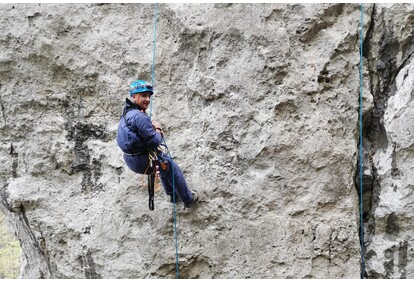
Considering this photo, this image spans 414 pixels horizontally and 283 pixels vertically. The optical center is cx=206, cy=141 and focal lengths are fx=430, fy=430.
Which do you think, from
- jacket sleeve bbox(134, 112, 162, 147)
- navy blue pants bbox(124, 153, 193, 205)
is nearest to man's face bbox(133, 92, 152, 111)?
Result: jacket sleeve bbox(134, 112, 162, 147)

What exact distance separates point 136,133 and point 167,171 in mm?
525

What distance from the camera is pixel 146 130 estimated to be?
157 inches

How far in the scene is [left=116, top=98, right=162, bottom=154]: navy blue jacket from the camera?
4012 mm

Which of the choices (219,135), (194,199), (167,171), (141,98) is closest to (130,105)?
(141,98)

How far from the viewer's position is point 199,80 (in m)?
4.76

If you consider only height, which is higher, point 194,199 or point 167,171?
point 167,171

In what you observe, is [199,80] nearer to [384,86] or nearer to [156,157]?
[156,157]

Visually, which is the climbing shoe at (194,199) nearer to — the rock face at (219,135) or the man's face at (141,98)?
the rock face at (219,135)

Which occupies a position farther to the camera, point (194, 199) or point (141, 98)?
point (194, 199)

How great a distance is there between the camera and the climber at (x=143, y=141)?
4043 millimetres

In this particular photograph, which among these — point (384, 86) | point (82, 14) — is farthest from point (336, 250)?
point (82, 14)

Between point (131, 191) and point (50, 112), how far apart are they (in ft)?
4.41

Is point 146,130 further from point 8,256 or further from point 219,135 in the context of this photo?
point 8,256

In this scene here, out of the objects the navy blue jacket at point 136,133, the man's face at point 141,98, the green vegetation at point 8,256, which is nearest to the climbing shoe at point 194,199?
the navy blue jacket at point 136,133
